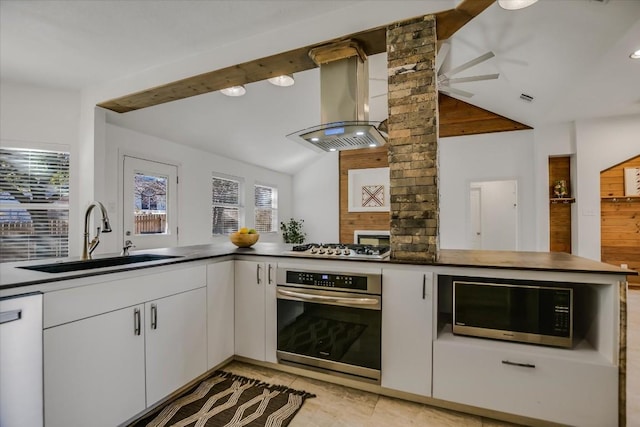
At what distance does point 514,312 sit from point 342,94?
72.4 inches

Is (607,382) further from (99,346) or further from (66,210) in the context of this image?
(66,210)

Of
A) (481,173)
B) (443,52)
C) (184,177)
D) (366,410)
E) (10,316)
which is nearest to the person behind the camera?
(10,316)

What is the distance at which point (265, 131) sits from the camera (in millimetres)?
5051

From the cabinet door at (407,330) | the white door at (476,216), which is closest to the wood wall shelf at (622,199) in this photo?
the white door at (476,216)

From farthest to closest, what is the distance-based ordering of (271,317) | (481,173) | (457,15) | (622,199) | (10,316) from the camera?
(481,173), (622,199), (271,317), (457,15), (10,316)

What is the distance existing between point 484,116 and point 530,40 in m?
2.81

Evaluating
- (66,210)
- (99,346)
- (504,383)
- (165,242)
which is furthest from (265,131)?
(504,383)

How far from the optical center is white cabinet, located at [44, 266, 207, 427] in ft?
4.51

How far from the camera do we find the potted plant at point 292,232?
7.19m

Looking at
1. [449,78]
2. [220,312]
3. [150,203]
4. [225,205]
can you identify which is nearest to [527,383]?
[220,312]

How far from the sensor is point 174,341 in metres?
1.92

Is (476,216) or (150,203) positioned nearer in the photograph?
(150,203)

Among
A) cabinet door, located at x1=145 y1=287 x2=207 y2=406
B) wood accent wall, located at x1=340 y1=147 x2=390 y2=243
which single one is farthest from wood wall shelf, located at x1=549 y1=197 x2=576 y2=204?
cabinet door, located at x1=145 y1=287 x2=207 y2=406

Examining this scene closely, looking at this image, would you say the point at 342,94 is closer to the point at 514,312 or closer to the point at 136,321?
the point at 514,312
